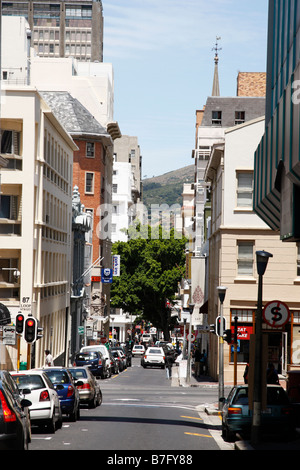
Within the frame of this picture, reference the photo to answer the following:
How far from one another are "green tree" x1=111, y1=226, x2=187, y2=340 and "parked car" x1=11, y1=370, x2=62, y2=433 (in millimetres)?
75634

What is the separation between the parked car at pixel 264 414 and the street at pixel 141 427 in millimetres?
503

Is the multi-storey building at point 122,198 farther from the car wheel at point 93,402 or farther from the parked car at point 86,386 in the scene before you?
the parked car at point 86,386

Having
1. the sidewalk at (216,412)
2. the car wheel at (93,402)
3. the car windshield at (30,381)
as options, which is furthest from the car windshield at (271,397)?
the car wheel at (93,402)

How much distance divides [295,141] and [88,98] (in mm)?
74488

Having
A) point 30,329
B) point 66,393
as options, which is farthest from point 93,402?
point 66,393

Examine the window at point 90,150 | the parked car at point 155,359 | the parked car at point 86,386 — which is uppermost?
the window at point 90,150

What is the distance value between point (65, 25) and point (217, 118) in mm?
87742

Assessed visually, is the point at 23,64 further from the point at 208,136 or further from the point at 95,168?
the point at 208,136

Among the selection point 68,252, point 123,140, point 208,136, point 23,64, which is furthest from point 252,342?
point 123,140

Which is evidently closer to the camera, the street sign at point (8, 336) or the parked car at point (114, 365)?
the street sign at point (8, 336)

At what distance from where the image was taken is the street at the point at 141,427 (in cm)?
1834

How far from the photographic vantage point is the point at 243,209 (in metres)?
46.3

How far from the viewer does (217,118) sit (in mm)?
89250

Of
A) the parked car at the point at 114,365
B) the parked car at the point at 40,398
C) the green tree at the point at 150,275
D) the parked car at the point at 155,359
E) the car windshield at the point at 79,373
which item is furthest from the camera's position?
the green tree at the point at 150,275
